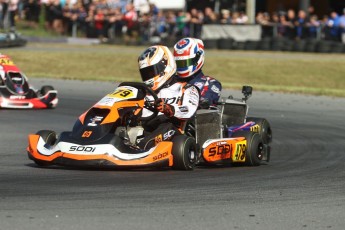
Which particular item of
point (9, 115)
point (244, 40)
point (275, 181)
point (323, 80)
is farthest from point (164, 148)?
point (244, 40)

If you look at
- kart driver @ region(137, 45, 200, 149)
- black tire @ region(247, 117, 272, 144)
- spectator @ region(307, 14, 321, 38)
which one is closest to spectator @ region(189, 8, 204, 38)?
spectator @ region(307, 14, 321, 38)

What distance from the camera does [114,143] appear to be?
26.4ft

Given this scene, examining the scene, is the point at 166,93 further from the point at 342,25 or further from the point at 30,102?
the point at 342,25

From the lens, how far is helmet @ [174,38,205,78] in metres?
9.54

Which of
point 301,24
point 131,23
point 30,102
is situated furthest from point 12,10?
point 30,102

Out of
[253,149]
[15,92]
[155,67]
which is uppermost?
[155,67]

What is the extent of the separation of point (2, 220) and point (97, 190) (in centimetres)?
127

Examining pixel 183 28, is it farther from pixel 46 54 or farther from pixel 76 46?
pixel 46 54

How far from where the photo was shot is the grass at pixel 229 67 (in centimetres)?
2091

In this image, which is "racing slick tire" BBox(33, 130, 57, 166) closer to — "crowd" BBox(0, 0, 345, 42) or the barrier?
"crowd" BBox(0, 0, 345, 42)

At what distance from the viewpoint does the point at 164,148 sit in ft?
26.6

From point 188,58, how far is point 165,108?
1.21 m

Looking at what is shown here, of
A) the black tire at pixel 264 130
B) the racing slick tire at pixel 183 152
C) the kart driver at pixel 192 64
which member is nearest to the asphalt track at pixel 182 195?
the racing slick tire at pixel 183 152

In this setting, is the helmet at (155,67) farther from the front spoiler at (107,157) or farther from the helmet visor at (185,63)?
the front spoiler at (107,157)
